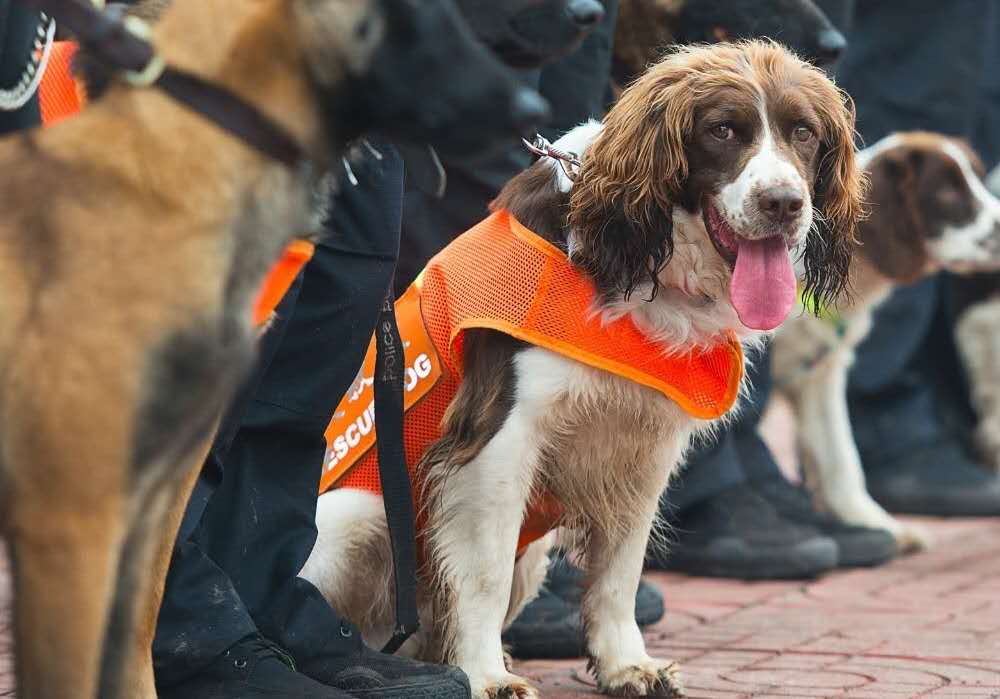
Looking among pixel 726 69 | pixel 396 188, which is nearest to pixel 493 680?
pixel 396 188

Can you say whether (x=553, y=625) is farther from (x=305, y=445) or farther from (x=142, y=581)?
(x=142, y=581)

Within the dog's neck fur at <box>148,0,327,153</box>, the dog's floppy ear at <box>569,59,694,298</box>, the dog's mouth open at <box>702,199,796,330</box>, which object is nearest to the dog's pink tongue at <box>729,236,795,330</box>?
the dog's mouth open at <box>702,199,796,330</box>

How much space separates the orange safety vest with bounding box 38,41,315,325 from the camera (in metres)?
2.43

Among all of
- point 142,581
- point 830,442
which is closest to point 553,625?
point 142,581

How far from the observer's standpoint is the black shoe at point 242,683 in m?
3.03

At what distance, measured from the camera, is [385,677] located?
3264 mm

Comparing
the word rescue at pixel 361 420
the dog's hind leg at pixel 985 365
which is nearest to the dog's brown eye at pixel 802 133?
the word rescue at pixel 361 420

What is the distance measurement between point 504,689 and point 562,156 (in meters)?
1.23

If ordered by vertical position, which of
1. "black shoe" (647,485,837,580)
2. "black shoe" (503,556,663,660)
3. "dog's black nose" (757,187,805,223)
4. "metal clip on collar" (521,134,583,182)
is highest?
"metal clip on collar" (521,134,583,182)

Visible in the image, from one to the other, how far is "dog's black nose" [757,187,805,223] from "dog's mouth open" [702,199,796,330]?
6 centimetres

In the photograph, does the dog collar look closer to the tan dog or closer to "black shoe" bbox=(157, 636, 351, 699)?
the tan dog

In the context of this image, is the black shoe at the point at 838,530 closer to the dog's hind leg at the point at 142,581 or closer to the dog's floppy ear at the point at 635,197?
the dog's floppy ear at the point at 635,197

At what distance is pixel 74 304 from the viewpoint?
1.97 m

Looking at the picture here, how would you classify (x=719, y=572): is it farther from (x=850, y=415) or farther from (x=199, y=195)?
(x=199, y=195)
